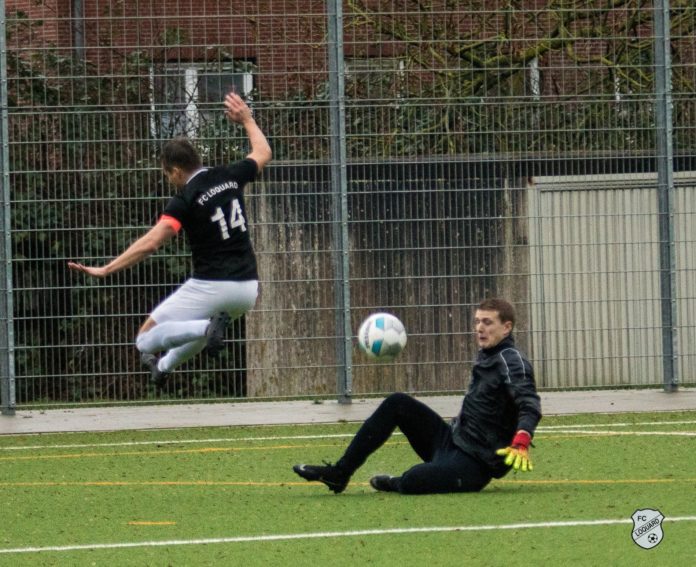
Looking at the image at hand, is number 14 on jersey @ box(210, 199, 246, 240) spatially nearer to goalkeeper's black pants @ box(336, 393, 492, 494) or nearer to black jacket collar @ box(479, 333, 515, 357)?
goalkeeper's black pants @ box(336, 393, 492, 494)

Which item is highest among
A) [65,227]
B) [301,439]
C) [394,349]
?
[65,227]

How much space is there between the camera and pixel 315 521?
333 inches

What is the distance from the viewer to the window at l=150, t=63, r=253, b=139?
593 inches

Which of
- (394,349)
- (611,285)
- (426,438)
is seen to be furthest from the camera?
(611,285)

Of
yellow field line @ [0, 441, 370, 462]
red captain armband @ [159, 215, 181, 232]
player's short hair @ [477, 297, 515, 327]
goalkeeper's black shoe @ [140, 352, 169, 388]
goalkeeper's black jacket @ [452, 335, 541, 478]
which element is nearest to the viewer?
goalkeeper's black jacket @ [452, 335, 541, 478]

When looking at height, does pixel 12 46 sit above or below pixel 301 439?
above

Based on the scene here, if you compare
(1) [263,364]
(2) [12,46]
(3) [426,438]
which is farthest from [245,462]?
(2) [12,46]

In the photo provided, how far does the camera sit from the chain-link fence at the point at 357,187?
49.4 ft

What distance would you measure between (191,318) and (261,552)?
3.31m

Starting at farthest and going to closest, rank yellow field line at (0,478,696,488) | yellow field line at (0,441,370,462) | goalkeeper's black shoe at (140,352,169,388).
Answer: yellow field line at (0,441,370,462), goalkeeper's black shoe at (140,352,169,388), yellow field line at (0,478,696,488)

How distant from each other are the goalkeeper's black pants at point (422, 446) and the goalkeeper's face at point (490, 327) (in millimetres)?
544

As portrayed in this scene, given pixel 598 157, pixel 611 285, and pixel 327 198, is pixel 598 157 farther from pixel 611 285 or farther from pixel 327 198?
pixel 327 198

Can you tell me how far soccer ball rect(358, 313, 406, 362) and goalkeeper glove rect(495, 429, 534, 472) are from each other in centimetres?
271

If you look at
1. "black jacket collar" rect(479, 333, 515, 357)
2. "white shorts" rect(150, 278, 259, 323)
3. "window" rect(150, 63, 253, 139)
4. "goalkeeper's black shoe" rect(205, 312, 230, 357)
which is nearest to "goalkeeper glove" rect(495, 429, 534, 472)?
"black jacket collar" rect(479, 333, 515, 357)
